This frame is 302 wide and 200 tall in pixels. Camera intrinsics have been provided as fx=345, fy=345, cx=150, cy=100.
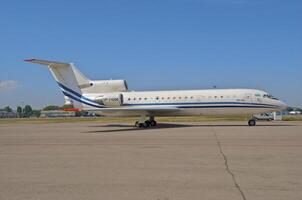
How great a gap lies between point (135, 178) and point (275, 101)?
23603 millimetres

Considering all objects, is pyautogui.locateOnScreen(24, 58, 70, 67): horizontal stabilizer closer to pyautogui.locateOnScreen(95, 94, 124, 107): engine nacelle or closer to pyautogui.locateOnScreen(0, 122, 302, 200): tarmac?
pyautogui.locateOnScreen(95, 94, 124, 107): engine nacelle

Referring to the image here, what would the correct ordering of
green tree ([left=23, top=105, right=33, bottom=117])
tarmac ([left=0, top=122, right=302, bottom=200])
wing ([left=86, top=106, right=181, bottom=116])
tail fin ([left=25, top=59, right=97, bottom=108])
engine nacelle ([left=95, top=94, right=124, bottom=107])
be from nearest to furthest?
tarmac ([left=0, top=122, right=302, bottom=200]), wing ([left=86, top=106, right=181, bottom=116]), engine nacelle ([left=95, top=94, right=124, bottom=107]), tail fin ([left=25, top=59, right=97, bottom=108]), green tree ([left=23, top=105, right=33, bottom=117])

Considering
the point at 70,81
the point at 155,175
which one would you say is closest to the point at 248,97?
the point at 70,81

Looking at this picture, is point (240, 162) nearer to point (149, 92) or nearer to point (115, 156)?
point (115, 156)

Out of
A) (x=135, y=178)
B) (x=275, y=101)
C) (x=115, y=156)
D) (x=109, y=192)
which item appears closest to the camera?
(x=109, y=192)

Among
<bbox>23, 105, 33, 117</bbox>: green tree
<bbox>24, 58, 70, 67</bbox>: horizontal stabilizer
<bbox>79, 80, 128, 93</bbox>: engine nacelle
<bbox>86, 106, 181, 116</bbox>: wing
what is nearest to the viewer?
<bbox>24, 58, 70, 67</bbox>: horizontal stabilizer

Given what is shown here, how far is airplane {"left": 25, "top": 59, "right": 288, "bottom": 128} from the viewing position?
93.4ft

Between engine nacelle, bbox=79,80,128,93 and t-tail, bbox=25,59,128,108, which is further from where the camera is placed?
engine nacelle, bbox=79,80,128,93

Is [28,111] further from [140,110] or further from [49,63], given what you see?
[140,110]

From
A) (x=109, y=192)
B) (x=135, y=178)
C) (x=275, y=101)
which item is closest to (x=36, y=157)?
(x=135, y=178)

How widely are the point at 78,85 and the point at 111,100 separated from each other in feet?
11.9

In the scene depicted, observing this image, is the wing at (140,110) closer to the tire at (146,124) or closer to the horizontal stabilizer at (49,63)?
the tire at (146,124)

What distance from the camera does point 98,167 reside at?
889 cm

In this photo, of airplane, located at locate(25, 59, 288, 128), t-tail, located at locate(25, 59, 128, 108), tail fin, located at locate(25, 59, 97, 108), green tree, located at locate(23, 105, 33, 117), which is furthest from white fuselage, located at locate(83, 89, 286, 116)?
green tree, located at locate(23, 105, 33, 117)
